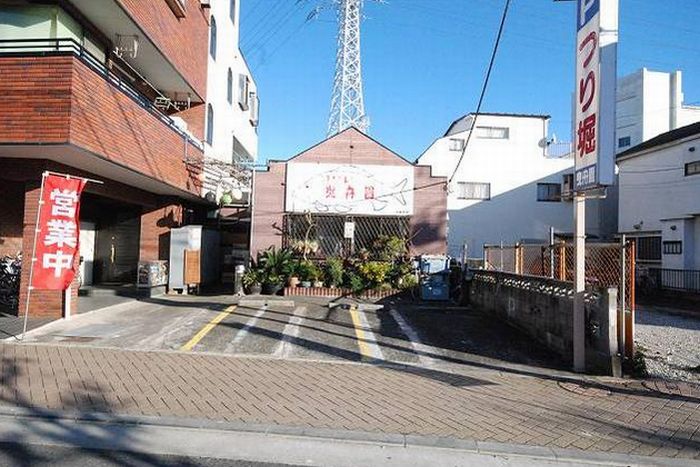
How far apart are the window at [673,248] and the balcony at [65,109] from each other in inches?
799

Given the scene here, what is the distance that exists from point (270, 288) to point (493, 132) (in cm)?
1807

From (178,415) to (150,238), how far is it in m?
12.3

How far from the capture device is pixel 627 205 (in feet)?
83.1

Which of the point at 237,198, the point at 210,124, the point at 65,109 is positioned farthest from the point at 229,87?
the point at 65,109

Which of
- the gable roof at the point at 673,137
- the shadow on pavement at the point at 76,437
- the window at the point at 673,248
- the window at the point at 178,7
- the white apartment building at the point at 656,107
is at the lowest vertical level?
the shadow on pavement at the point at 76,437

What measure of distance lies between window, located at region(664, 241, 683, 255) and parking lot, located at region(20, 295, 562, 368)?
12.5 m

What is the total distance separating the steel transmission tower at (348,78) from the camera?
37719 millimetres

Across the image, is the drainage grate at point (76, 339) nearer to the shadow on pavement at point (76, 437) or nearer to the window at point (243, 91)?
the shadow on pavement at point (76, 437)

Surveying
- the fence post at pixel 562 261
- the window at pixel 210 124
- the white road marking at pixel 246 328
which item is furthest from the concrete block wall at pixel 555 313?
the window at pixel 210 124

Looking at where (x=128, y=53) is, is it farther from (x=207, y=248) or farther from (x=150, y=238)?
(x=207, y=248)

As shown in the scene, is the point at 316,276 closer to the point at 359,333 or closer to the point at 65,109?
the point at 359,333

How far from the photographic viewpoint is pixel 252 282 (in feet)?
51.6

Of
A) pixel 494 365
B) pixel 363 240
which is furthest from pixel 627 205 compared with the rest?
pixel 494 365

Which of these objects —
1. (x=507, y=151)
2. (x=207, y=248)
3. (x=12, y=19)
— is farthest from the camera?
(x=507, y=151)
